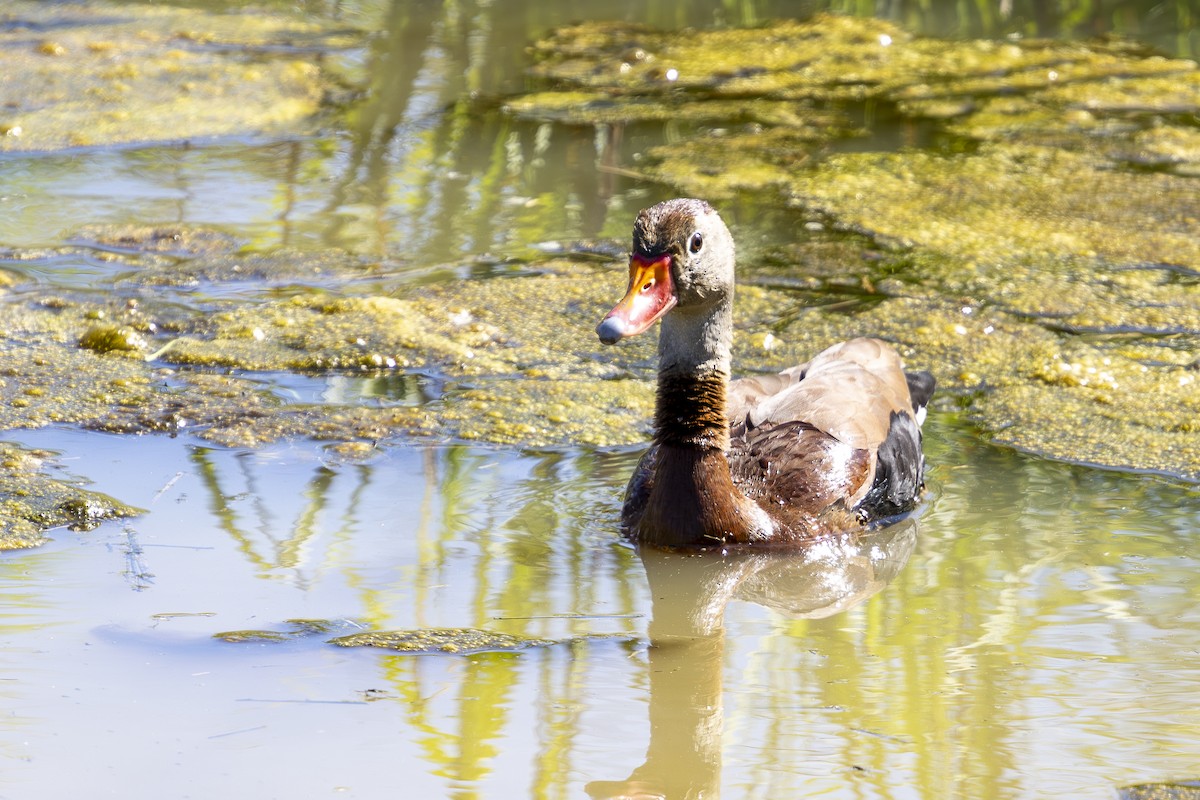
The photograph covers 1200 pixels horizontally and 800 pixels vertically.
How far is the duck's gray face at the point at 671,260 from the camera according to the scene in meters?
A: 4.23

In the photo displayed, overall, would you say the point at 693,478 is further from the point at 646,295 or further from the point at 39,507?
the point at 39,507

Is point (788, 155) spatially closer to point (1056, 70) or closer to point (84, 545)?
point (1056, 70)

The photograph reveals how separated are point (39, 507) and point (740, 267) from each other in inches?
127

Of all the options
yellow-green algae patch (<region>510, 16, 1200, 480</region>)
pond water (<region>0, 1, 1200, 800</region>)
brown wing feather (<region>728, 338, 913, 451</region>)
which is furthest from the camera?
yellow-green algae patch (<region>510, 16, 1200, 480</region>)

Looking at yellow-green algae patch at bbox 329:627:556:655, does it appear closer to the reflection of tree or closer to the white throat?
the reflection of tree

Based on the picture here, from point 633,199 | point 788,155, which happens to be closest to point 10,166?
point 633,199

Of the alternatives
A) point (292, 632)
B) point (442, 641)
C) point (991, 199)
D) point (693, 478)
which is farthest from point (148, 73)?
point (442, 641)

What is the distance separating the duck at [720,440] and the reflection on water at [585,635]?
11 centimetres

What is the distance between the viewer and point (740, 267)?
653cm

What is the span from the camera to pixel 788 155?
311 inches

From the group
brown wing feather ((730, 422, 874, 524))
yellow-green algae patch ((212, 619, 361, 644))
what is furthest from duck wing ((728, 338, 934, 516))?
yellow-green algae patch ((212, 619, 361, 644))

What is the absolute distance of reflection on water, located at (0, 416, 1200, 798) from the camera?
3033 millimetres

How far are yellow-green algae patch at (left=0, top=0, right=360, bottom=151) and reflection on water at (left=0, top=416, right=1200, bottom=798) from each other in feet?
12.7

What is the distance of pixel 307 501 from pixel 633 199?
3.23 metres
